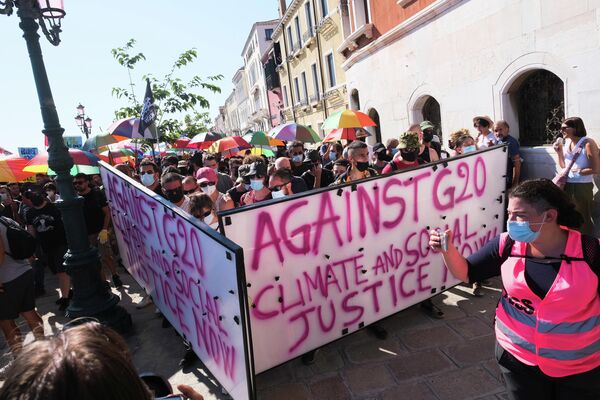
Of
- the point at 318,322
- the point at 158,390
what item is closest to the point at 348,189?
the point at 318,322

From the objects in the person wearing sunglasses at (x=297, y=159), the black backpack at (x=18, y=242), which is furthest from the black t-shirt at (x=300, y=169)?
the black backpack at (x=18, y=242)

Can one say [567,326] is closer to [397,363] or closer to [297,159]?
[397,363]

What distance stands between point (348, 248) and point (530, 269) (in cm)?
148

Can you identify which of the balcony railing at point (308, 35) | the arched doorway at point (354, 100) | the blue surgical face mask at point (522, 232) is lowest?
the blue surgical face mask at point (522, 232)

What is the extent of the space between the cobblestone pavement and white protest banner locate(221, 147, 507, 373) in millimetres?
234

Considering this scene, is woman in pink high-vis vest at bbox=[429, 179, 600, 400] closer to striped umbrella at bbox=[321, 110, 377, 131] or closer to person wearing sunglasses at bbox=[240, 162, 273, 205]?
person wearing sunglasses at bbox=[240, 162, 273, 205]

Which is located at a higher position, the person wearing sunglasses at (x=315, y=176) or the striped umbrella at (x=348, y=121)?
the striped umbrella at (x=348, y=121)

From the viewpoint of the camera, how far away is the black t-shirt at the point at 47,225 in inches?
197

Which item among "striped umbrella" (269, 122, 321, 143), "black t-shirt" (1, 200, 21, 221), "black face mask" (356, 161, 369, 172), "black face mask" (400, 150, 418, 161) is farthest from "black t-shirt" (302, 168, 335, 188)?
"black t-shirt" (1, 200, 21, 221)

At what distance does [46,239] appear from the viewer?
5039mm

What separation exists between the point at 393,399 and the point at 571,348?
133 centimetres

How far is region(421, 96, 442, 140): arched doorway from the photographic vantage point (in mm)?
9758

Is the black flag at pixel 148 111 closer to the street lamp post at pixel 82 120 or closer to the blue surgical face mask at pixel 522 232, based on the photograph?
the blue surgical face mask at pixel 522 232

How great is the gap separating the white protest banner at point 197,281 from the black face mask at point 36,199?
4.93ft
